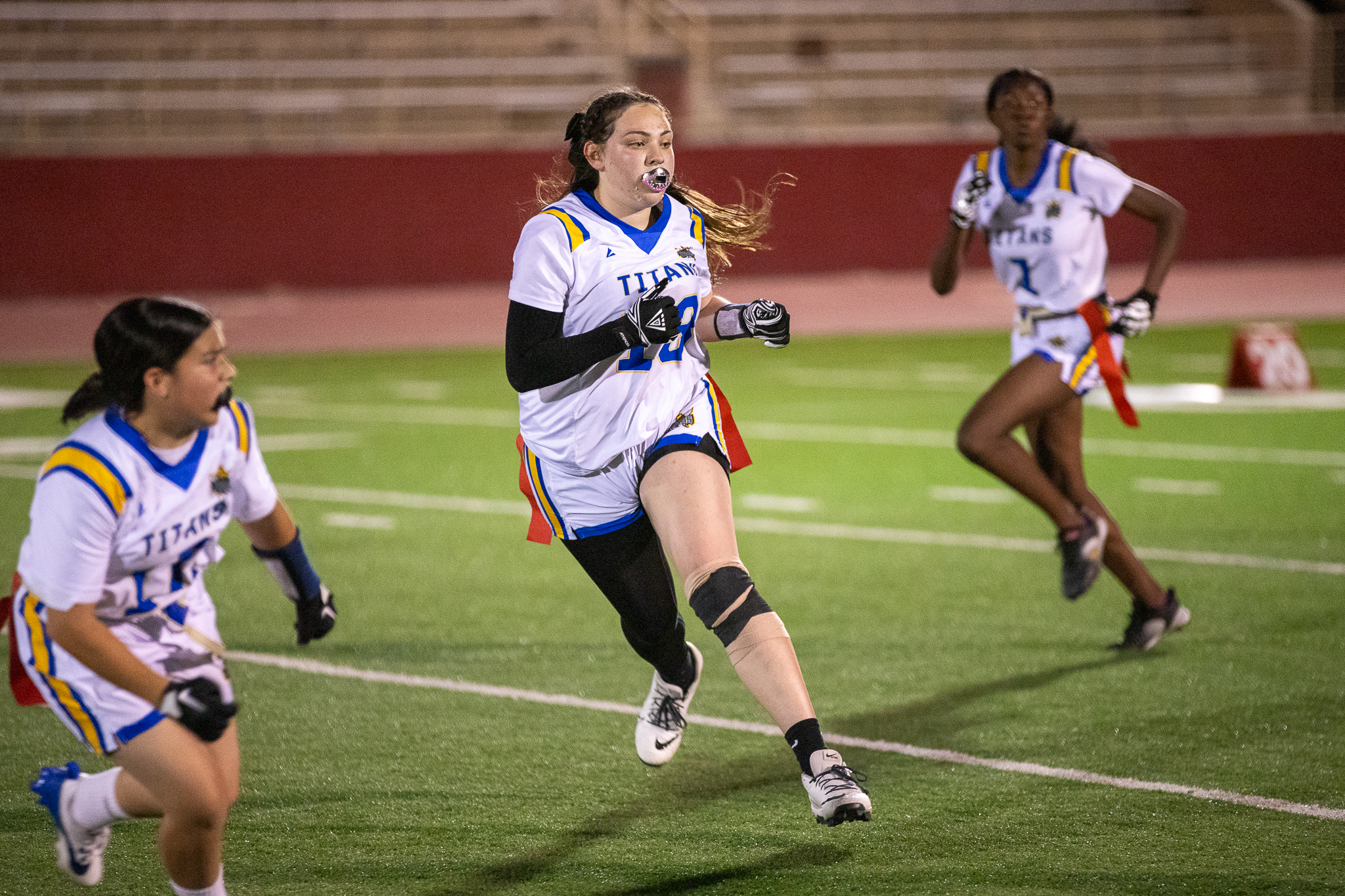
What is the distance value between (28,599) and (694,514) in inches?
63.9

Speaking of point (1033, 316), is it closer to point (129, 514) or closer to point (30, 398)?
point (129, 514)

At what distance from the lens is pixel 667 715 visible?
498cm

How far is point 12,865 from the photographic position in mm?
4328

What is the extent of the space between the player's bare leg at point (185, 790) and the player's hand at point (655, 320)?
139 centimetres

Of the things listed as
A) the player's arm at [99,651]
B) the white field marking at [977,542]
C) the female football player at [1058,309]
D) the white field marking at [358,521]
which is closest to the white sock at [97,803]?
the player's arm at [99,651]

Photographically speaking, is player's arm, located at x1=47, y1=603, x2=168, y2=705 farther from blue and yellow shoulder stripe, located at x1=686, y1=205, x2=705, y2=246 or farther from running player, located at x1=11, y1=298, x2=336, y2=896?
Answer: blue and yellow shoulder stripe, located at x1=686, y1=205, x2=705, y2=246

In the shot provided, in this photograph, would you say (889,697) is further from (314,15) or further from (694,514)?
(314,15)

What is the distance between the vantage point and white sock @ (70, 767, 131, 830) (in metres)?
3.69

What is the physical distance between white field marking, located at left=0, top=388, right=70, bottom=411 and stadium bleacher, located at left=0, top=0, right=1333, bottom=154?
27.0 feet

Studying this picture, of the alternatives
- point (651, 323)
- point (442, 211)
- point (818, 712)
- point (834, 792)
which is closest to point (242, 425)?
point (651, 323)

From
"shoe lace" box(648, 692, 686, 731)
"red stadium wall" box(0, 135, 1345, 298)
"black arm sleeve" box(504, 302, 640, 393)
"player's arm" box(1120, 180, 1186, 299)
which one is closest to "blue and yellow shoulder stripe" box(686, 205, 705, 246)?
"black arm sleeve" box(504, 302, 640, 393)

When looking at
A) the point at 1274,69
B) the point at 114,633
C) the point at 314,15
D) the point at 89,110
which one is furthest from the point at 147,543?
the point at 1274,69

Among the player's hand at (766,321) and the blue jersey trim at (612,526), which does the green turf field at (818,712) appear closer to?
the blue jersey trim at (612,526)

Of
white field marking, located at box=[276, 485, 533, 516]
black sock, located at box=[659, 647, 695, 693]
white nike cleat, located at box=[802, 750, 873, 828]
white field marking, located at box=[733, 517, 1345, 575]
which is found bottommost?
white field marking, located at box=[276, 485, 533, 516]
